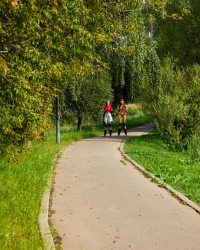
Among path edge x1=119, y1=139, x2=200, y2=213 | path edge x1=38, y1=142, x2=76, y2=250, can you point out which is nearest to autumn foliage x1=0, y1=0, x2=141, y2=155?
path edge x1=38, y1=142, x2=76, y2=250

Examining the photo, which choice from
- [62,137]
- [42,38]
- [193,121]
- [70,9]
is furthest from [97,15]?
[62,137]

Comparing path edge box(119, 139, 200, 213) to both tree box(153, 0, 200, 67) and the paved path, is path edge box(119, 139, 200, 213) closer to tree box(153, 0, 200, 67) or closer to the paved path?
the paved path

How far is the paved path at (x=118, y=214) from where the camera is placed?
13.4 ft

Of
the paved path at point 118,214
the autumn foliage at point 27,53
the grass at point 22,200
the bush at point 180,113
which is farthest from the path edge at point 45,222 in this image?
the bush at point 180,113

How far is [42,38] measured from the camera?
6250mm

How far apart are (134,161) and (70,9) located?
5030mm

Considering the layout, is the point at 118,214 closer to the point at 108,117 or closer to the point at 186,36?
the point at 108,117

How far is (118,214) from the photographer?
5.05 meters

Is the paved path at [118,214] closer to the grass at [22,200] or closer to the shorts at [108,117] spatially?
the grass at [22,200]

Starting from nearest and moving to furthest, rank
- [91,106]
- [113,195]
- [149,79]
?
[113,195]
[149,79]
[91,106]

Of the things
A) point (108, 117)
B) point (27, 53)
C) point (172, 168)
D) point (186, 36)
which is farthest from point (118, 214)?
point (186, 36)

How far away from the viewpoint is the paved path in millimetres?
4098

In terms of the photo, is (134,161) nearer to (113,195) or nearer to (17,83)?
(113,195)

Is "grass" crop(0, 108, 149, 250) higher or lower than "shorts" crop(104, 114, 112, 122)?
lower
